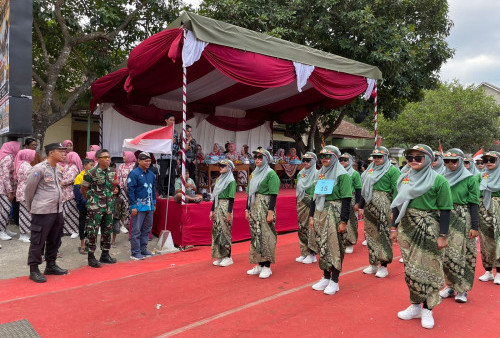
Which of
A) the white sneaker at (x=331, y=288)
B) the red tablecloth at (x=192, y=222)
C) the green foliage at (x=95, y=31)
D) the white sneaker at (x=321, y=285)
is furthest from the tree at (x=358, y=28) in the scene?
the white sneaker at (x=331, y=288)

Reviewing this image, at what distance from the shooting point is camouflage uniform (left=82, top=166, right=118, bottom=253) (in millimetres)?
5617

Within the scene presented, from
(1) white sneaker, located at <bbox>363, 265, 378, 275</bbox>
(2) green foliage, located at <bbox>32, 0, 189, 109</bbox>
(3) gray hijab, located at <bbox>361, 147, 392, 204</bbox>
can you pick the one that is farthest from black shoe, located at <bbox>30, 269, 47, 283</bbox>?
(2) green foliage, located at <bbox>32, 0, 189, 109</bbox>

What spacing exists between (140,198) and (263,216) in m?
2.17

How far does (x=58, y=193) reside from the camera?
5125 mm

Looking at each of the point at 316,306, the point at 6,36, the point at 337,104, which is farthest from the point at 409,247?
the point at 337,104

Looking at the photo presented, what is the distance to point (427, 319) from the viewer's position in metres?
3.54

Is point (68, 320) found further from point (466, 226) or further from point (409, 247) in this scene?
point (466, 226)

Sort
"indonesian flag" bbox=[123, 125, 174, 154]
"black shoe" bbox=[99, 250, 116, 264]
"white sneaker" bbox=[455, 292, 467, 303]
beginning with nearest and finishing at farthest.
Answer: "white sneaker" bbox=[455, 292, 467, 303]
"black shoe" bbox=[99, 250, 116, 264]
"indonesian flag" bbox=[123, 125, 174, 154]

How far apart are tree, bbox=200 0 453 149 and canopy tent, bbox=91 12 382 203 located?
2147 mm

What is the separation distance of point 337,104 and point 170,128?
20.8 feet

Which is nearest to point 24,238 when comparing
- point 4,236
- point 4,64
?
point 4,236

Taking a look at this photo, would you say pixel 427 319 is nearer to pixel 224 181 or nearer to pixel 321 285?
pixel 321 285

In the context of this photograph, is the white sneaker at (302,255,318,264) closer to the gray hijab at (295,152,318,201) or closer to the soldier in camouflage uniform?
the gray hijab at (295,152,318,201)

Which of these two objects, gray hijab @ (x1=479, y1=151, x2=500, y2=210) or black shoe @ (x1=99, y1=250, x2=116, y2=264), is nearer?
gray hijab @ (x1=479, y1=151, x2=500, y2=210)
